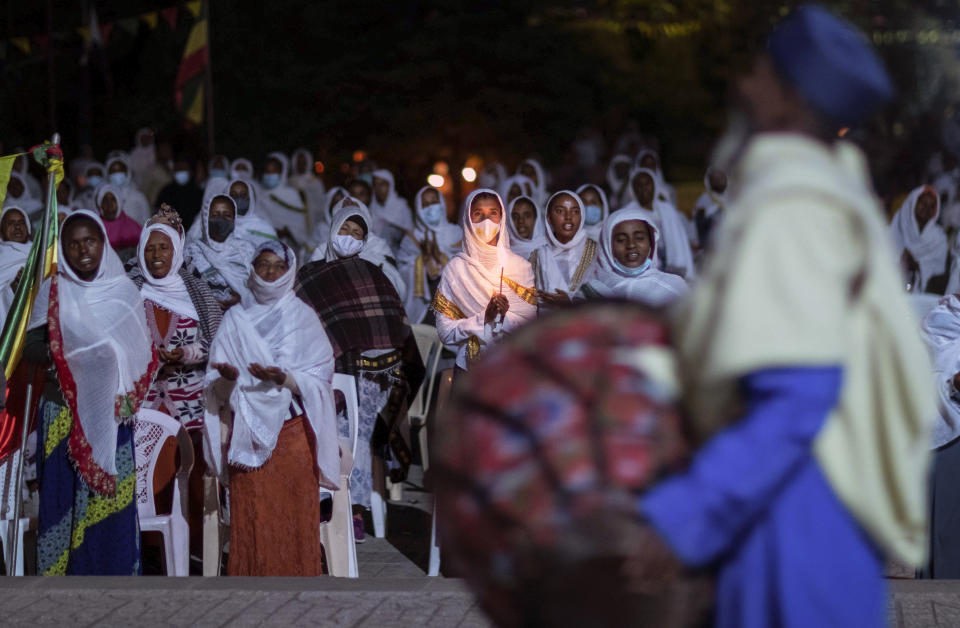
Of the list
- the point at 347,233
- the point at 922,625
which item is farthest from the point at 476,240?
the point at 922,625

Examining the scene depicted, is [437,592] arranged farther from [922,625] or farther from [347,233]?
[347,233]

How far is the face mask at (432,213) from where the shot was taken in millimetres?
13953

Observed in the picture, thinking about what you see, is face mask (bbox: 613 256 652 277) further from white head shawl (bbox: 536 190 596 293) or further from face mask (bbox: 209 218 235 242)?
face mask (bbox: 209 218 235 242)

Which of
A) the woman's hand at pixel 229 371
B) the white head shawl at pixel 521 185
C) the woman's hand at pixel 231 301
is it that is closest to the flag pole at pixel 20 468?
the woman's hand at pixel 229 371

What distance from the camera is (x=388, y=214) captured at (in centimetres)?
1608

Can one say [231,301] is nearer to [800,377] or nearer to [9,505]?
[9,505]

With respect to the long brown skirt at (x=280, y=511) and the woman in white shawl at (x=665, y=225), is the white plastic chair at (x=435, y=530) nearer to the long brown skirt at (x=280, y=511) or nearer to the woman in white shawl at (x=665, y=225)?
the long brown skirt at (x=280, y=511)

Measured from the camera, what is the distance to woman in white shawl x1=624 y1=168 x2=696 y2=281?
1284 centimetres

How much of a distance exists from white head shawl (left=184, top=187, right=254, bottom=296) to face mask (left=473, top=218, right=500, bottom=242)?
2.50 metres

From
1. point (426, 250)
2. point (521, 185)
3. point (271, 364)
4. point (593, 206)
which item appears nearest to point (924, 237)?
point (593, 206)

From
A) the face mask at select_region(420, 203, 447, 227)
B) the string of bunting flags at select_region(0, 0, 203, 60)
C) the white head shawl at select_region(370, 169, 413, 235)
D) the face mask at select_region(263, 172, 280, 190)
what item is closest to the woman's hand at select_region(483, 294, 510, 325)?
the face mask at select_region(420, 203, 447, 227)

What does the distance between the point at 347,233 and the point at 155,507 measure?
2.90 m

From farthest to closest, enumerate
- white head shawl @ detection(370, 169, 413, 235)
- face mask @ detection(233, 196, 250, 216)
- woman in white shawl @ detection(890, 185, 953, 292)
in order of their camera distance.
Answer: white head shawl @ detection(370, 169, 413, 235) → woman in white shawl @ detection(890, 185, 953, 292) → face mask @ detection(233, 196, 250, 216)

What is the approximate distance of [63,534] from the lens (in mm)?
7430
